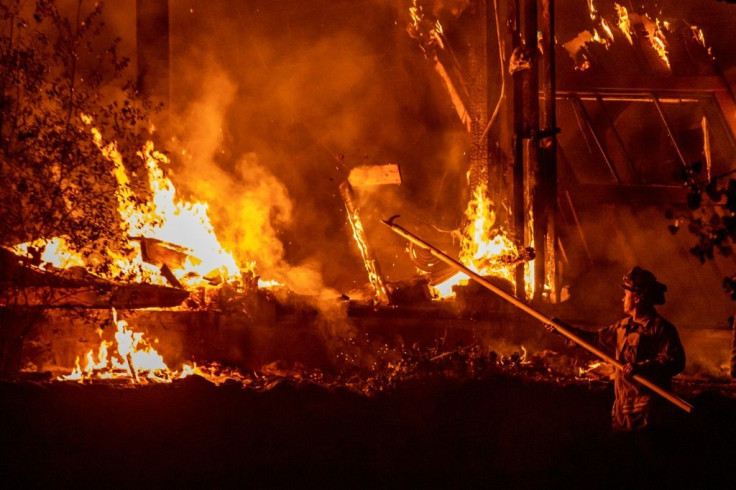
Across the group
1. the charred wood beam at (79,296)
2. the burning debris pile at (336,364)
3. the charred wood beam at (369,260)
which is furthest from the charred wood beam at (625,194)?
the charred wood beam at (79,296)

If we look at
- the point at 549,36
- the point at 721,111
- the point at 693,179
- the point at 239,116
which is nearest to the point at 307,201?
the point at 239,116

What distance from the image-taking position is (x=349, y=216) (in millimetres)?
11930

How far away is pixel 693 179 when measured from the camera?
4.06 m

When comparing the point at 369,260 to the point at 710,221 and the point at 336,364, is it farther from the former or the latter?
the point at 710,221

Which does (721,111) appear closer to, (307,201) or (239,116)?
(307,201)

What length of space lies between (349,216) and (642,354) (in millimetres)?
6657

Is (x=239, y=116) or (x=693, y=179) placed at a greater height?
(x=239, y=116)

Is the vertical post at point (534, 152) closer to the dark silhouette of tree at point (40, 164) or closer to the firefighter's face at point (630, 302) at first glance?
the firefighter's face at point (630, 302)

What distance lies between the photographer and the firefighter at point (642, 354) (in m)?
5.88

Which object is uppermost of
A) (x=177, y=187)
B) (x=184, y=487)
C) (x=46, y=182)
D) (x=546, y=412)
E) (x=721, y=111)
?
(x=721, y=111)

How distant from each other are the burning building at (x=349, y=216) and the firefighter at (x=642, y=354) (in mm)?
402

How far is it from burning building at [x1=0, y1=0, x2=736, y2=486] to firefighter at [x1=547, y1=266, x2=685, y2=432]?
40 centimetres

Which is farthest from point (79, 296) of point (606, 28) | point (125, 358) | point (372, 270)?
point (606, 28)

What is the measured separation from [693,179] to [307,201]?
400 inches
